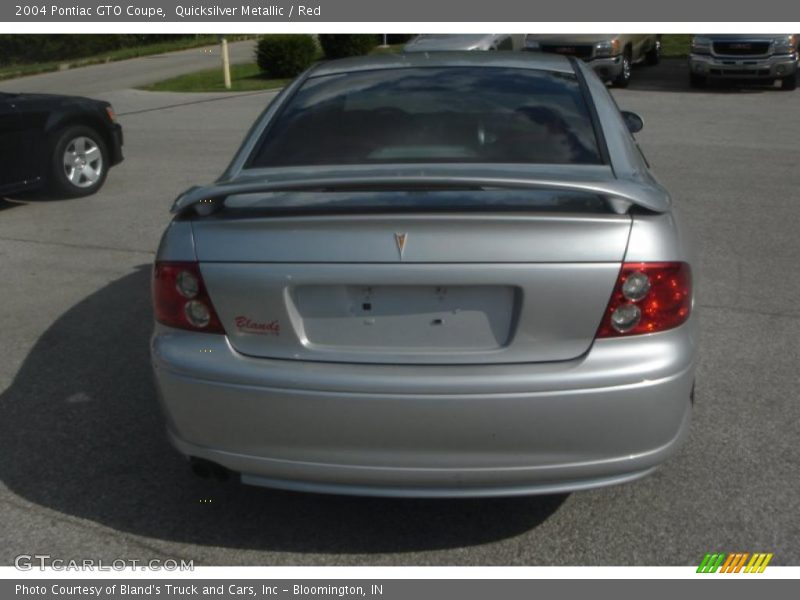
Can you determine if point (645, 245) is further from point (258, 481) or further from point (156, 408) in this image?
point (156, 408)

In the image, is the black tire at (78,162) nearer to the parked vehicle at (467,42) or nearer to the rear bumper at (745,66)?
the parked vehicle at (467,42)

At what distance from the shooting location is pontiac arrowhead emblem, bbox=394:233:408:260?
3.18 m

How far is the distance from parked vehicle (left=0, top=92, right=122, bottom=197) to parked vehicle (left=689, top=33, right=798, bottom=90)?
1219 cm

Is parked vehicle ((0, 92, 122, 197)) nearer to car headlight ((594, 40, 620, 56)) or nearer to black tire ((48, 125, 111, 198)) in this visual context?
black tire ((48, 125, 111, 198))

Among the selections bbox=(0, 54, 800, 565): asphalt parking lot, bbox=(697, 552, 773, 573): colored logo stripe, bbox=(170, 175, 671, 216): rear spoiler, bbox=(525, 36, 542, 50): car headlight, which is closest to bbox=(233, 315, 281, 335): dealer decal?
bbox=(170, 175, 671, 216): rear spoiler

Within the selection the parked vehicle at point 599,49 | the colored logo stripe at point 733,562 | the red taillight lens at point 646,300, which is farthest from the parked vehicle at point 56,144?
the parked vehicle at point 599,49

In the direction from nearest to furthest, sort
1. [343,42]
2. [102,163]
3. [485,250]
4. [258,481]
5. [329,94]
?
1. [485,250]
2. [258,481]
3. [329,94]
4. [102,163]
5. [343,42]

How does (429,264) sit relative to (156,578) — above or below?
above

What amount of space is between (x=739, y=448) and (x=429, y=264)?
1900 millimetres

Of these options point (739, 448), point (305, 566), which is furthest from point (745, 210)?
point (305, 566)

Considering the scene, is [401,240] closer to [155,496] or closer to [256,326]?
[256,326]

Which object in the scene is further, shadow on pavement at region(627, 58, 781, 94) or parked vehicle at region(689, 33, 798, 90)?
shadow on pavement at region(627, 58, 781, 94)

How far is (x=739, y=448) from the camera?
14.1 ft

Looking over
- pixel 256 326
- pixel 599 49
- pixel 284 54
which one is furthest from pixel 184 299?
pixel 284 54
